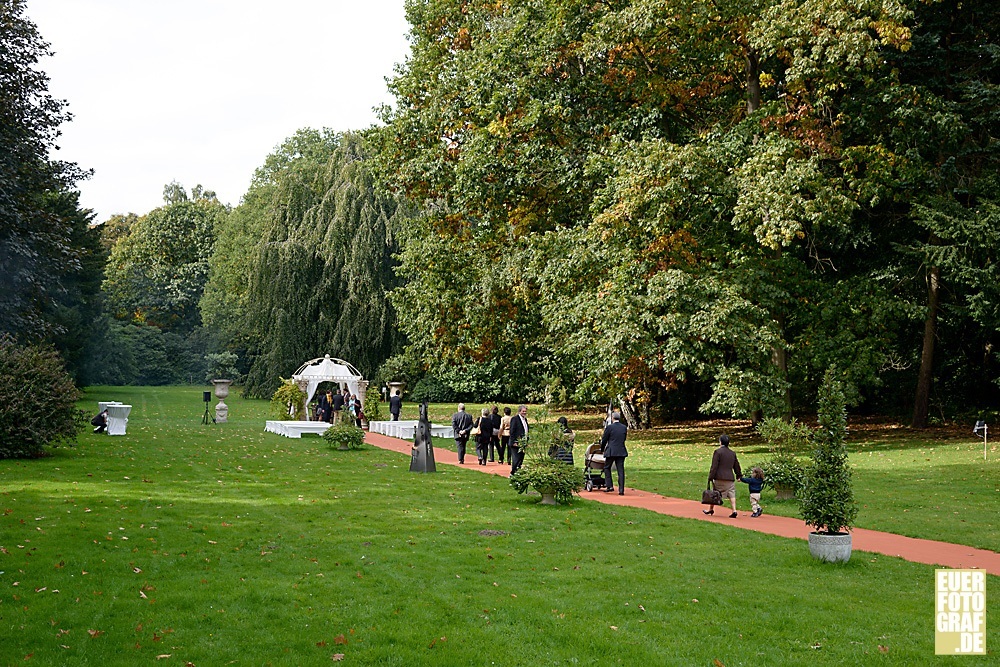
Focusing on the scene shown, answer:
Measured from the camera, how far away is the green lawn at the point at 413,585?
24.1 feet

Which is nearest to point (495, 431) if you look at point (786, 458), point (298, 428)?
point (786, 458)

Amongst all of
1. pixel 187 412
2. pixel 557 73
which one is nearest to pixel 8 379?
pixel 557 73

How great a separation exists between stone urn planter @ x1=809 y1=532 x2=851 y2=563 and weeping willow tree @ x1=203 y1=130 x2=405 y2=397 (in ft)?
108

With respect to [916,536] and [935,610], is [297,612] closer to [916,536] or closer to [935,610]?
[935,610]

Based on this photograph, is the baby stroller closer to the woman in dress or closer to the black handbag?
the black handbag

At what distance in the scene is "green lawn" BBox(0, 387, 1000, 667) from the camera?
7.34 metres

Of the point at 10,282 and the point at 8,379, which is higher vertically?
the point at 10,282

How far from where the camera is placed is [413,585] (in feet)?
30.6

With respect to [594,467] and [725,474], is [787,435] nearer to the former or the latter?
[725,474]

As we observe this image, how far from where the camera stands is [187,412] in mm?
45781

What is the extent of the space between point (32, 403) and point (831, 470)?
17.3 meters

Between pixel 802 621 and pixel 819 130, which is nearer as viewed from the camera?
pixel 802 621

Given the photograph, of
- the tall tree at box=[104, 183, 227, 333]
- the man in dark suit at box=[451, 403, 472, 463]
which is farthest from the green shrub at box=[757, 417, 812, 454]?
the tall tree at box=[104, 183, 227, 333]

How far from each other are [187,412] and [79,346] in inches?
337
